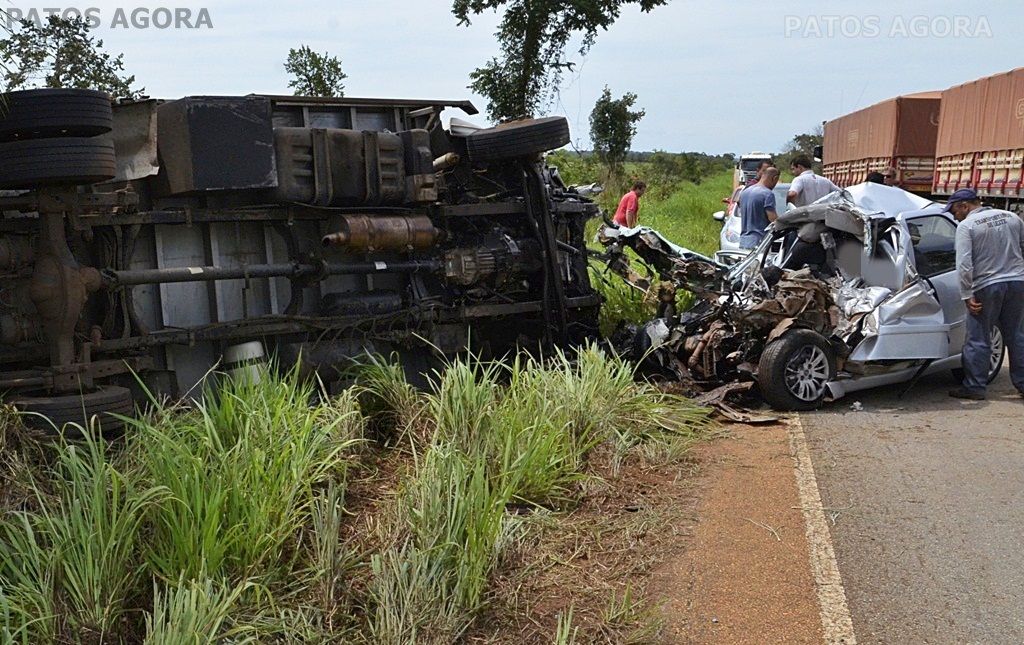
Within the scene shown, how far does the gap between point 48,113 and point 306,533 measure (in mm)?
2970

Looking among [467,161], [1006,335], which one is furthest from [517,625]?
[1006,335]

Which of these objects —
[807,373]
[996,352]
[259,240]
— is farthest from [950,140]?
[259,240]

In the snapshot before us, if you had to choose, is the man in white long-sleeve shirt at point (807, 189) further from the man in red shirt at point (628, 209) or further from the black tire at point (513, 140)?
the man in red shirt at point (628, 209)

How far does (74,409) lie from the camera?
20.7 feet

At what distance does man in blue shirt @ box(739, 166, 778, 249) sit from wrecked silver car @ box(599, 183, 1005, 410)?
9.03 ft

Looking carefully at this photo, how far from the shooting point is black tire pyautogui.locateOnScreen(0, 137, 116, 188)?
6.26 metres

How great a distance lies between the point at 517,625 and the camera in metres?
4.58

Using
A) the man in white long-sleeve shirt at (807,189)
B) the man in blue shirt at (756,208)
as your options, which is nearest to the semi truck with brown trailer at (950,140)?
the man in blue shirt at (756,208)

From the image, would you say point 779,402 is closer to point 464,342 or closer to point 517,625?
point 464,342

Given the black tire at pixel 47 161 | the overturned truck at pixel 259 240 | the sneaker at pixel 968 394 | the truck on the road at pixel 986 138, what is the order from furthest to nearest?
the truck on the road at pixel 986 138
the sneaker at pixel 968 394
the overturned truck at pixel 259 240
the black tire at pixel 47 161

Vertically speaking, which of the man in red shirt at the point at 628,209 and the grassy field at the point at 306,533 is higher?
the man in red shirt at the point at 628,209

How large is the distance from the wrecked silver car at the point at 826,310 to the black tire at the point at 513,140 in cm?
199

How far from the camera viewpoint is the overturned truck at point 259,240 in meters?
6.61

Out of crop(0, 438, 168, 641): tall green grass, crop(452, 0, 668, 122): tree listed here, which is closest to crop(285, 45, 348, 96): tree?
crop(452, 0, 668, 122): tree
